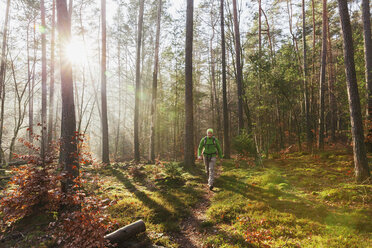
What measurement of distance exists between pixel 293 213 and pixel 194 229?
2.36 m

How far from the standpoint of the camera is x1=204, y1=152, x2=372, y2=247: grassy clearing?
3221 mm

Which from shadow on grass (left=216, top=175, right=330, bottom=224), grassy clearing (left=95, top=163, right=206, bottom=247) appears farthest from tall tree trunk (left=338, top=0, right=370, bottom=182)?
grassy clearing (left=95, top=163, right=206, bottom=247)

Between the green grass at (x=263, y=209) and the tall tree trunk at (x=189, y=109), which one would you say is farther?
the tall tree trunk at (x=189, y=109)

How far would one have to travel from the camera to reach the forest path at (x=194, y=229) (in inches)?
150

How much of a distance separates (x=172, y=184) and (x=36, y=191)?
4.45 metres

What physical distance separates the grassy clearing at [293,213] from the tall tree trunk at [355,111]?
0.53 m

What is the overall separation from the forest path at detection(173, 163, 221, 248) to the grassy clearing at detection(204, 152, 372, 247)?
0.22m

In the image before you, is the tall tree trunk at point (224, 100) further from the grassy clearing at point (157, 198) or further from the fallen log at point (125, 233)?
the fallen log at point (125, 233)

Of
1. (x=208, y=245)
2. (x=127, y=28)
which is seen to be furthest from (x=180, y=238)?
(x=127, y=28)

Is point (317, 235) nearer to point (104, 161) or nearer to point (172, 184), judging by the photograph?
point (172, 184)

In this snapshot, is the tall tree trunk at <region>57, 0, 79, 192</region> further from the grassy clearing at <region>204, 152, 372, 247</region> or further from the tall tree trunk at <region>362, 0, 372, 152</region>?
the tall tree trunk at <region>362, 0, 372, 152</region>

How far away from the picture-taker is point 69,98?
5.51 meters

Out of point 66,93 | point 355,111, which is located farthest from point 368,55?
point 66,93

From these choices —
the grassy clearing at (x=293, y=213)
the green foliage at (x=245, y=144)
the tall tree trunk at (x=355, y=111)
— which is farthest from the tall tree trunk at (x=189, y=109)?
the tall tree trunk at (x=355, y=111)
